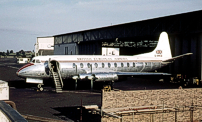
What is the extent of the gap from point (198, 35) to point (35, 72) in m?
24.3

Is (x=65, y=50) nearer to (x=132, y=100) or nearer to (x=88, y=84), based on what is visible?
(x=88, y=84)

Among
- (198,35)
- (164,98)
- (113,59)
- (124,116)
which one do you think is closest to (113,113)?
(124,116)

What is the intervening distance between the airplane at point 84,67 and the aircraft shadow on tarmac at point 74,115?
8850mm

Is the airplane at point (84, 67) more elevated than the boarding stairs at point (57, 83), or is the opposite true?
the airplane at point (84, 67)

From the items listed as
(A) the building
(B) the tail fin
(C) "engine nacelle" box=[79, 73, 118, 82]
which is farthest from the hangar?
(A) the building

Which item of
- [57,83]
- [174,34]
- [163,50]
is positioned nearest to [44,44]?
[174,34]

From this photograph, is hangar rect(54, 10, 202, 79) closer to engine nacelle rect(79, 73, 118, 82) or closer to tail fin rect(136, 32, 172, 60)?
tail fin rect(136, 32, 172, 60)

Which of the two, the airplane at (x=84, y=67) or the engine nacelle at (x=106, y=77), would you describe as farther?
the airplane at (x=84, y=67)

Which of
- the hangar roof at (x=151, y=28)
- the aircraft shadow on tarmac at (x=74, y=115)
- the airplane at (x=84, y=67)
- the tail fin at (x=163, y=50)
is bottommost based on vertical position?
the aircraft shadow on tarmac at (x=74, y=115)

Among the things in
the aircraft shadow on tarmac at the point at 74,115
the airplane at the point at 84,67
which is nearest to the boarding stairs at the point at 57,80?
the airplane at the point at 84,67

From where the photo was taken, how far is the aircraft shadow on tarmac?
653 inches

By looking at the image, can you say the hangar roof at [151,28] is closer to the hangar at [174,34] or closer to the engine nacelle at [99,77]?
the hangar at [174,34]

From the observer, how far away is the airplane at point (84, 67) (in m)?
28.4

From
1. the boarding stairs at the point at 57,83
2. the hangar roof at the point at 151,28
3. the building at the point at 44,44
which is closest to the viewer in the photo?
the boarding stairs at the point at 57,83
